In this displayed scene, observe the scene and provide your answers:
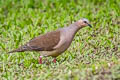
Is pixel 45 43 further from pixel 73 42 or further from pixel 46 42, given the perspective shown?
pixel 73 42

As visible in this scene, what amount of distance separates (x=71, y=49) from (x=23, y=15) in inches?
125

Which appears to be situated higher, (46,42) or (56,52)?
(46,42)

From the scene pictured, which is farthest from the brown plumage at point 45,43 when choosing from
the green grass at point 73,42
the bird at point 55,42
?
the green grass at point 73,42

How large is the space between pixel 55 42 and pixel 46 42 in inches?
10.0

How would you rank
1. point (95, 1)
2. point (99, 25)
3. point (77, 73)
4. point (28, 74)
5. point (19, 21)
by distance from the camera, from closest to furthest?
point (77, 73) < point (28, 74) < point (99, 25) < point (19, 21) < point (95, 1)

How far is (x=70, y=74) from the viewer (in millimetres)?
6801

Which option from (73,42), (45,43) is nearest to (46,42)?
(45,43)

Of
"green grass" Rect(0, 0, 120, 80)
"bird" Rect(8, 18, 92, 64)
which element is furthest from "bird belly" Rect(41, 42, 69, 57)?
"green grass" Rect(0, 0, 120, 80)

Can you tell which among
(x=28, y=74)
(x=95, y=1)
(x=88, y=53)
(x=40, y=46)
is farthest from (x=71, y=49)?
(x=95, y=1)

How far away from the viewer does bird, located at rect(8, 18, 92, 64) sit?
27.1 feet

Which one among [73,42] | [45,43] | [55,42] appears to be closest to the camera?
[55,42]

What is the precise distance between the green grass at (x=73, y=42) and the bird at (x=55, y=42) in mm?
267

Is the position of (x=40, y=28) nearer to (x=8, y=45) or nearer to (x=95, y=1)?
(x=8, y=45)

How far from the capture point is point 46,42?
849 centimetres
